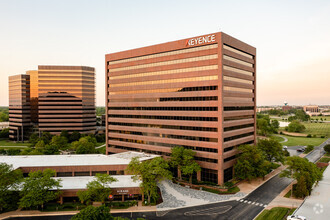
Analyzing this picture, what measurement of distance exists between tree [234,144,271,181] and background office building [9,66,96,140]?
123274 mm

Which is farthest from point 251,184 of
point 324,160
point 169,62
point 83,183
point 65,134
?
point 65,134

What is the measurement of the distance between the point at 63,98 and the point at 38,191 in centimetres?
11856

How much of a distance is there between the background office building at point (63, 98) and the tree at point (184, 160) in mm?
110178

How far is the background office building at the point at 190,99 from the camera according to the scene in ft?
223

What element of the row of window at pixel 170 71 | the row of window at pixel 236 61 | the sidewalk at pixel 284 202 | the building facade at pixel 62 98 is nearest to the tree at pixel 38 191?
the row of window at pixel 170 71

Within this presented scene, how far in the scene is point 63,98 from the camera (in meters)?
156

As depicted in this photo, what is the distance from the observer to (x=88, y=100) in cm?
16262

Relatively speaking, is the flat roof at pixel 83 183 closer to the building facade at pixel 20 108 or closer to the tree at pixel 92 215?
the tree at pixel 92 215

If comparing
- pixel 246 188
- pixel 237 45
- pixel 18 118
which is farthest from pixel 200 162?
pixel 18 118

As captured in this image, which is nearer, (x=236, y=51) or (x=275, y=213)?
(x=275, y=213)

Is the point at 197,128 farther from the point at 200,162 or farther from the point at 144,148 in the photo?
the point at 144,148

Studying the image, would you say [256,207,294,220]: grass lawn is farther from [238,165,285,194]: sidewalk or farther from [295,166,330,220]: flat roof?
[238,165,285,194]: sidewalk

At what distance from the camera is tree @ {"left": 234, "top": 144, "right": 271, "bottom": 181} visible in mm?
65438

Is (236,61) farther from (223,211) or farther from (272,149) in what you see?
(223,211)
